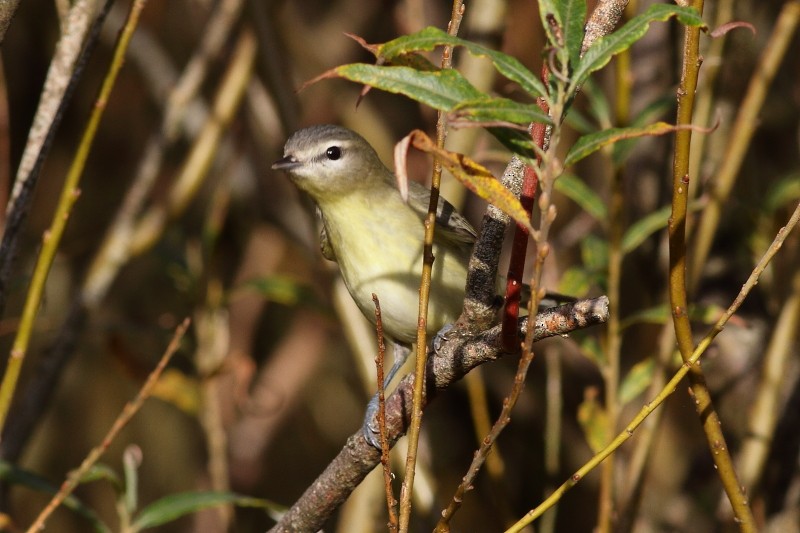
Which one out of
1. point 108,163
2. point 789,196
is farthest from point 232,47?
point 789,196

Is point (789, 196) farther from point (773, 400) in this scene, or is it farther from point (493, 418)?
point (493, 418)

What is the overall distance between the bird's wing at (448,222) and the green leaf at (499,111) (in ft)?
6.28

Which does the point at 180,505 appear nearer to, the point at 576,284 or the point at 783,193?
the point at 576,284

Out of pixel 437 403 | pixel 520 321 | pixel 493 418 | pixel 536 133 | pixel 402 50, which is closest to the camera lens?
pixel 402 50

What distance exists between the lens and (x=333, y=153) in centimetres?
357

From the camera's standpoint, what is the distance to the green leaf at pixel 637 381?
11.1 ft

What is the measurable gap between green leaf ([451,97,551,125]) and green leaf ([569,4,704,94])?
0.24 feet

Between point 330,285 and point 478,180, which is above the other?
point 478,180

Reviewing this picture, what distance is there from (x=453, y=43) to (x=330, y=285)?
284cm

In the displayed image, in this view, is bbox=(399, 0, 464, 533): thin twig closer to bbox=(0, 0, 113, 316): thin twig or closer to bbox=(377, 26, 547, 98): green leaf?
bbox=(377, 26, 547, 98): green leaf

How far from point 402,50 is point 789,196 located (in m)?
2.62

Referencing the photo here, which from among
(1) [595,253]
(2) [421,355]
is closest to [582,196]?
(1) [595,253]

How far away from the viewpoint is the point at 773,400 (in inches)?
138

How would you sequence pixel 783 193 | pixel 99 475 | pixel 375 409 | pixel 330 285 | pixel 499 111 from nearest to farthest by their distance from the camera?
pixel 499 111
pixel 99 475
pixel 375 409
pixel 783 193
pixel 330 285
